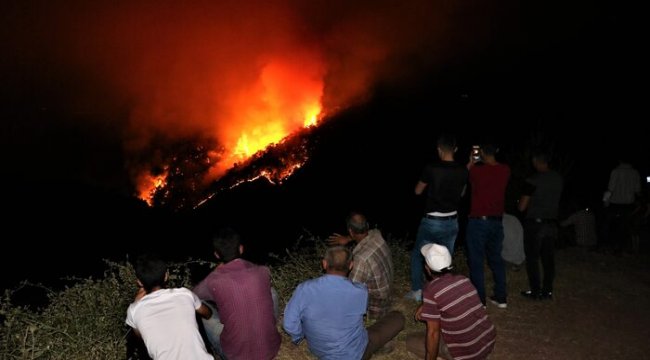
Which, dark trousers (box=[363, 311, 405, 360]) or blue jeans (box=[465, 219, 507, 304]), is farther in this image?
blue jeans (box=[465, 219, 507, 304])

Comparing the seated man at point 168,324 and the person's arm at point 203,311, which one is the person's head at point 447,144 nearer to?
the person's arm at point 203,311

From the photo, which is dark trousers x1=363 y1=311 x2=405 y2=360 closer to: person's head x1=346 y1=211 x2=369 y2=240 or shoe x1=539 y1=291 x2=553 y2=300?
person's head x1=346 y1=211 x2=369 y2=240

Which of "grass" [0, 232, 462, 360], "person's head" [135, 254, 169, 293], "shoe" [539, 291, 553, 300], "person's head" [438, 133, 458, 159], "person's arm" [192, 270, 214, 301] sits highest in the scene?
"person's head" [438, 133, 458, 159]

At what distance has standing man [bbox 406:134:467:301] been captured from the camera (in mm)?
5852

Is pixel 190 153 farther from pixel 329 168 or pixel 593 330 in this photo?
pixel 593 330

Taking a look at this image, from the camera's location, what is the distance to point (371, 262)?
5.08m

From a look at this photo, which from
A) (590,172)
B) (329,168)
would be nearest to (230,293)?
(590,172)

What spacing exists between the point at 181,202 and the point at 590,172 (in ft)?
78.0

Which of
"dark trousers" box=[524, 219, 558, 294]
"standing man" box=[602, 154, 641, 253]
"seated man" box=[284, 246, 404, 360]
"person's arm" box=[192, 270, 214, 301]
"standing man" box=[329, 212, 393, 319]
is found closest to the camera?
"seated man" box=[284, 246, 404, 360]

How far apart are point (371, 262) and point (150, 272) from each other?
2384 millimetres

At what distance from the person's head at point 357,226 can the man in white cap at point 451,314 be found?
1.15 meters

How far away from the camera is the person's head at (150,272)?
11.7ft

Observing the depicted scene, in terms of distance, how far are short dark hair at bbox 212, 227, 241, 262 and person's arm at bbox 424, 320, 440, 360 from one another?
1.77 m

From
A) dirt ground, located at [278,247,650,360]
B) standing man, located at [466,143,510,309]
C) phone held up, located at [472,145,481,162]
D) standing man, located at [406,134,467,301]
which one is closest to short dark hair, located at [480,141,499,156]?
standing man, located at [466,143,510,309]
